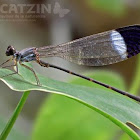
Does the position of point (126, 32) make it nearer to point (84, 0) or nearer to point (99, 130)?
point (99, 130)

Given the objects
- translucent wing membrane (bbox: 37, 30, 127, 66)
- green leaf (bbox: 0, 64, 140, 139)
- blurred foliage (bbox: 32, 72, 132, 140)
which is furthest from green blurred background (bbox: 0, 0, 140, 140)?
green leaf (bbox: 0, 64, 140, 139)

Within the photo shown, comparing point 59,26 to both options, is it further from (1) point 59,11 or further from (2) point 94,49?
(2) point 94,49

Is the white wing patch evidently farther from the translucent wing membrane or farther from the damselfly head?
the damselfly head

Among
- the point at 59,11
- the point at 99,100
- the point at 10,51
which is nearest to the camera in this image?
the point at 99,100

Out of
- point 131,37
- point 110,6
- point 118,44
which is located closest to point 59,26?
point 110,6

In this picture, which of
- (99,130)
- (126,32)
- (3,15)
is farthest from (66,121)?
(3,15)

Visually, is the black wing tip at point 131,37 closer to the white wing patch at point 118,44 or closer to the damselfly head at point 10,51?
the white wing patch at point 118,44
